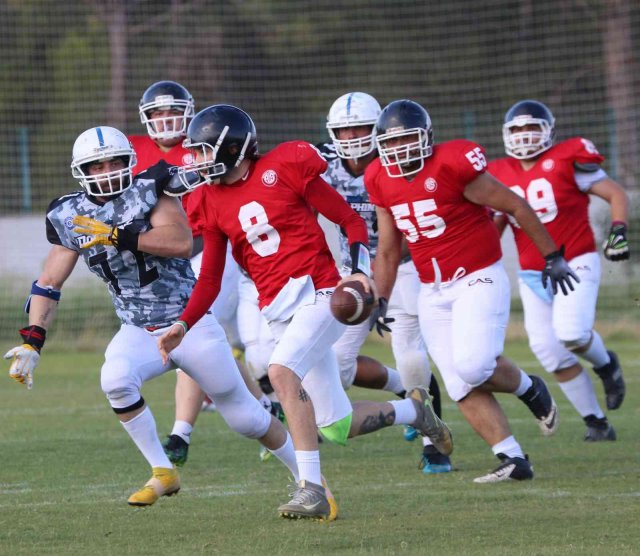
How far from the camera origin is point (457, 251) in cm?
615

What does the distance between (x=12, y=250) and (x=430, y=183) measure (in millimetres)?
10634

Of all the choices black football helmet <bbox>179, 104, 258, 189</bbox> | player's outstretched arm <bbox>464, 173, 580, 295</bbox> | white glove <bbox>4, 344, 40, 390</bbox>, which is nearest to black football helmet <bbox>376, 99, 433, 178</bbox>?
player's outstretched arm <bbox>464, 173, 580, 295</bbox>

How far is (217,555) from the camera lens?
4.41 m

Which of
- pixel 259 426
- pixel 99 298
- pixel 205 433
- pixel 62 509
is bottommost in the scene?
pixel 99 298

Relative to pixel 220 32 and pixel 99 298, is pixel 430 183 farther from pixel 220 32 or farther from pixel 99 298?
pixel 220 32

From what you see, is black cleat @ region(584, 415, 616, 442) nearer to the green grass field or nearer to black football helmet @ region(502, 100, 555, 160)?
the green grass field

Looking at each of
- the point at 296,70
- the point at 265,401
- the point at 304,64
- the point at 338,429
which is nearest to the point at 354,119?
the point at 265,401

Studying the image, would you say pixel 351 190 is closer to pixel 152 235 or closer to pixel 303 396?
pixel 152 235

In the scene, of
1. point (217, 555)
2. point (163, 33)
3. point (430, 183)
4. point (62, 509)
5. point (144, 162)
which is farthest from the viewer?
point (163, 33)

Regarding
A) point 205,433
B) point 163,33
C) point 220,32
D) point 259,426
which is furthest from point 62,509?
point 220,32

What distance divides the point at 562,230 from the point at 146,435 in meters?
3.11

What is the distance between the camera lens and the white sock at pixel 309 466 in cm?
510

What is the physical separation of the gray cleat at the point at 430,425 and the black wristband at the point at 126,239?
1.61 meters

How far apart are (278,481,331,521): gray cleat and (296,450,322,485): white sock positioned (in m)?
0.02
